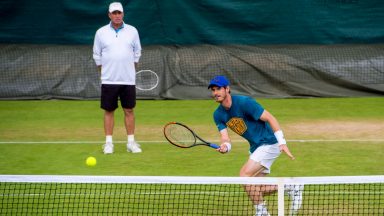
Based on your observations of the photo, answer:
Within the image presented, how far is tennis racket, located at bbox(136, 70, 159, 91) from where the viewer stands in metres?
15.7

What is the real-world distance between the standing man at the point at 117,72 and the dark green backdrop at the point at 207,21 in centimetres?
543

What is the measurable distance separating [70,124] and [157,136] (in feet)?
6.27

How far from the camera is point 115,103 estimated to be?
34.1 ft

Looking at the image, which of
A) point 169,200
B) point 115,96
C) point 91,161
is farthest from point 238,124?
→ point 115,96

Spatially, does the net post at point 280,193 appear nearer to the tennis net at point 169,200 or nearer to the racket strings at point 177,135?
the tennis net at point 169,200

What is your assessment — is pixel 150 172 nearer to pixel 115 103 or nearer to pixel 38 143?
pixel 115 103

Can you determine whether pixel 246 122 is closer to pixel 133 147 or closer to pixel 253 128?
pixel 253 128

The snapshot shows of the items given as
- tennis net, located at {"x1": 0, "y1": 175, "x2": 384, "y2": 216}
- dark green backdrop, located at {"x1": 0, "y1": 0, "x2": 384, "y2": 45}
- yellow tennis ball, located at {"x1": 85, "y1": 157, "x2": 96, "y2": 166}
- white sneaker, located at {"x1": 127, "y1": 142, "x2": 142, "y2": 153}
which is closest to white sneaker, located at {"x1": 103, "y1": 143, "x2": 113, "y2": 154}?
white sneaker, located at {"x1": 127, "y1": 142, "x2": 142, "y2": 153}

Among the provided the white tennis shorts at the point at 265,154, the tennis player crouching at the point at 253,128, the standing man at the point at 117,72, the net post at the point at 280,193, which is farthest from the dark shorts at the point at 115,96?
the net post at the point at 280,193

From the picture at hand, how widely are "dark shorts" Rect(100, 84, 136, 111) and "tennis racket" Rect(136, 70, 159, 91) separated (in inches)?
204

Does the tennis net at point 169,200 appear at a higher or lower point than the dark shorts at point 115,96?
lower

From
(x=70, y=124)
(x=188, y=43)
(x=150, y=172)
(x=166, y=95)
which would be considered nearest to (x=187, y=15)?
(x=188, y=43)

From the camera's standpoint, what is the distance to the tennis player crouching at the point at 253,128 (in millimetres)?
7059

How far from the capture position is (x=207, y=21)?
15891 millimetres
